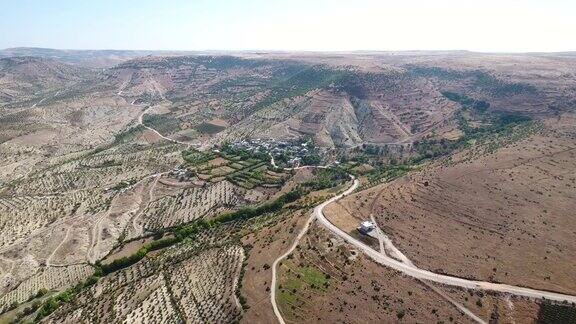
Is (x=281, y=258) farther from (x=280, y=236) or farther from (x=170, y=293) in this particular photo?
(x=170, y=293)

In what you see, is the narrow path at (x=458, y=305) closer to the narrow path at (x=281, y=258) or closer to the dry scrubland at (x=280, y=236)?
the dry scrubland at (x=280, y=236)

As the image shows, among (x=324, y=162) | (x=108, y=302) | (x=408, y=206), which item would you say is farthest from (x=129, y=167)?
(x=408, y=206)

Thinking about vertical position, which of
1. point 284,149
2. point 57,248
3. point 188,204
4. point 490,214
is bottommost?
point 57,248

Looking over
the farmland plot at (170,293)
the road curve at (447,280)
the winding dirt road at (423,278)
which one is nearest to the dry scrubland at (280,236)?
the farmland plot at (170,293)

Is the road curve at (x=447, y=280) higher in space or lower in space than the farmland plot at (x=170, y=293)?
higher

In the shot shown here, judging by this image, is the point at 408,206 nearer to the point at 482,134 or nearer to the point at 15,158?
the point at 482,134

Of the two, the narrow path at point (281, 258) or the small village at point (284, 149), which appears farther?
the small village at point (284, 149)

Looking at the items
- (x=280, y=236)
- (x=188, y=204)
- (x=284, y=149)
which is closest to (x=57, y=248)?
(x=188, y=204)

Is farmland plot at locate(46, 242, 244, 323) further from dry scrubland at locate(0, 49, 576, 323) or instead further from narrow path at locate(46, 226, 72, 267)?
narrow path at locate(46, 226, 72, 267)

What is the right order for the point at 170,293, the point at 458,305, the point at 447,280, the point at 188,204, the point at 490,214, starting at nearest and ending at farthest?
the point at 458,305 → the point at 447,280 → the point at 170,293 → the point at 490,214 → the point at 188,204

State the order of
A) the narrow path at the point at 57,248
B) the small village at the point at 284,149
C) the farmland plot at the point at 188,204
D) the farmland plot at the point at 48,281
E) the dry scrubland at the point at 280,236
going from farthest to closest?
the small village at the point at 284,149, the farmland plot at the point at 188,204, the narrow path at the point at 57,248, the farmland plot at the point at 48,281, the dry scrubland at the point at 280,236

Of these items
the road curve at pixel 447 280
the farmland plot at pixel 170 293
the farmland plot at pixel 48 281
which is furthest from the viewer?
the farmland plot at pixel 48 281
